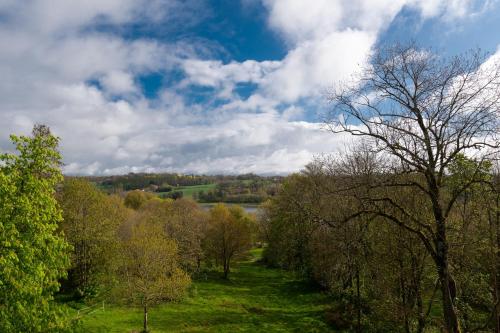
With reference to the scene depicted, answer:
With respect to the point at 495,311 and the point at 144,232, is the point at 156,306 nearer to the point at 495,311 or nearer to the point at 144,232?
the point at 144,232

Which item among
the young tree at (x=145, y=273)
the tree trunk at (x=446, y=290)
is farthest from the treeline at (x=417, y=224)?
the young tree at (x=145, y=273)

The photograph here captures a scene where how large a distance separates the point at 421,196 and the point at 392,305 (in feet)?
23.8

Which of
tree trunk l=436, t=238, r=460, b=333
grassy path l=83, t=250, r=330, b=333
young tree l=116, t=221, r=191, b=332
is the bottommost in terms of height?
grassy path l=83, t=250, r=330, b=333

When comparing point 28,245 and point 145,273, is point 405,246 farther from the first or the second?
point 145,273

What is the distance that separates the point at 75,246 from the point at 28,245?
110 feet

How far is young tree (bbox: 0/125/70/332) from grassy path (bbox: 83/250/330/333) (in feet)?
66.3

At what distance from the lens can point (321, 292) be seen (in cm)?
4512

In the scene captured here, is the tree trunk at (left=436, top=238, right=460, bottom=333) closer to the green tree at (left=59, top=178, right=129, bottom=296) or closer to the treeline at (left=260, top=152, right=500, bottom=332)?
the treeline at (left=260, top=152, right=500, bottom=332)

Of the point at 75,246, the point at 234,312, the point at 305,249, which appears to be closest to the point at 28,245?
the point at 234,312

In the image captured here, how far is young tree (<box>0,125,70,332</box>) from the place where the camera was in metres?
12.4

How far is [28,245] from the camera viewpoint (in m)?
13.0

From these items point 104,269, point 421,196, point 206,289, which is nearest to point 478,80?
point 421,196

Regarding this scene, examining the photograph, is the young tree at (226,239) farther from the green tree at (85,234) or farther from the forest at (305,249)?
the green tree at (85,234)

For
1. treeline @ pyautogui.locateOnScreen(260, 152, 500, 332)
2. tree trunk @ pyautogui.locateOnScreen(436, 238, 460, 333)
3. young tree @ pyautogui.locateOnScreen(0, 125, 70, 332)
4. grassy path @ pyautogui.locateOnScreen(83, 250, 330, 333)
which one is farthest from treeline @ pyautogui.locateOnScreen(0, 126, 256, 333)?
tree trunk @ pyautogui.locateOnScreen(436, 238, 460, 333)
